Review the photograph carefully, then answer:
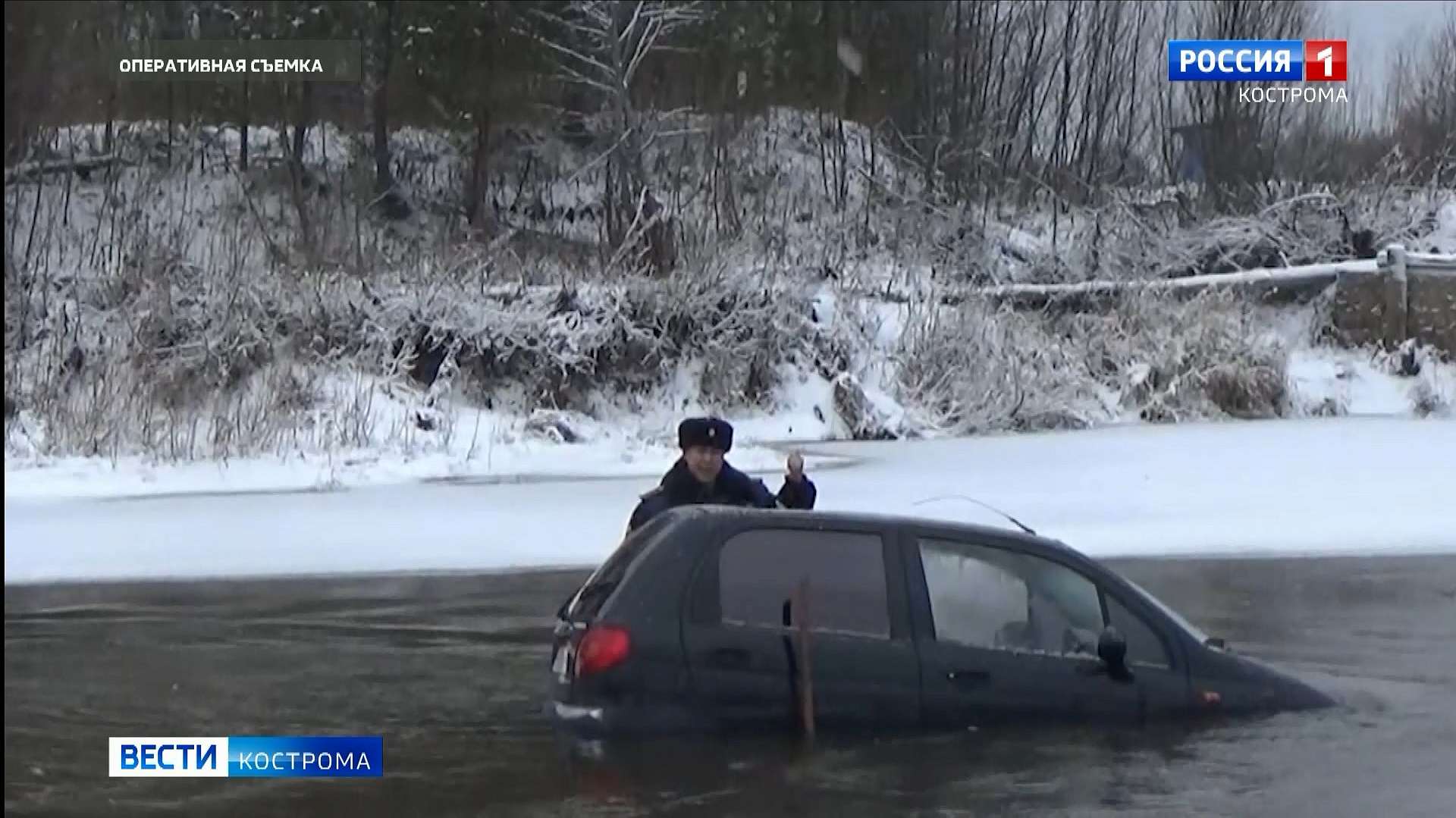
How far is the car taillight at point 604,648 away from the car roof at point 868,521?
0.59 m

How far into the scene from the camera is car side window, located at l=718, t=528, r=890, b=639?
310 inches

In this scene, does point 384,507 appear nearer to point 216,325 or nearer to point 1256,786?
point 216,325

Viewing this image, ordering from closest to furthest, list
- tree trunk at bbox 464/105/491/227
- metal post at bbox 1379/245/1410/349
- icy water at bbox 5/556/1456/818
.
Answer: icy water at bbox 5/556/1456/818
metal post at bbox 1379/245/1410/349
tree trunk at bbox 464/105/491/227

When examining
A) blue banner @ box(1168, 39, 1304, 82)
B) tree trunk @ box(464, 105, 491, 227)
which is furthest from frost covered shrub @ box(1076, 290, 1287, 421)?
tree trunk @ box(464, 105, 491, 227)

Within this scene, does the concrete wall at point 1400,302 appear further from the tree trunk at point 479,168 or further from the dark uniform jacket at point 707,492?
the dark uniform jacket at point 707,492

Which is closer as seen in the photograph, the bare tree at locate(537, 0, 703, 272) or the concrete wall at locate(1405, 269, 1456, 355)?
the concrete wall at locate(1405, 269, 1456, 355)

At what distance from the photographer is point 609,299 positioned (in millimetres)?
29734

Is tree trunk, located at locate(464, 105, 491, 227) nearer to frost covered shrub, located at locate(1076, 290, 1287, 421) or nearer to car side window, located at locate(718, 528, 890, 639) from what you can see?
frost covered shrub, located at locate(1076, 290, 1287, 421)

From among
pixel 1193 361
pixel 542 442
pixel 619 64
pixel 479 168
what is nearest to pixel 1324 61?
pixel 1193 361

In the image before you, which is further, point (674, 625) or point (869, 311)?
point (869, 311)

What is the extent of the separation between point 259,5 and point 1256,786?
3539 centimetres

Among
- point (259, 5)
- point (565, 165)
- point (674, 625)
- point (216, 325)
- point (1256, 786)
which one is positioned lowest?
point (1256, 786)

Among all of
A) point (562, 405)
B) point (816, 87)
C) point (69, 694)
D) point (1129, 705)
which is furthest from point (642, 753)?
Answer: point (816, 87)

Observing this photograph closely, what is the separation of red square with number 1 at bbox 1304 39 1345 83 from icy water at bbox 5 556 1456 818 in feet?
95.4
